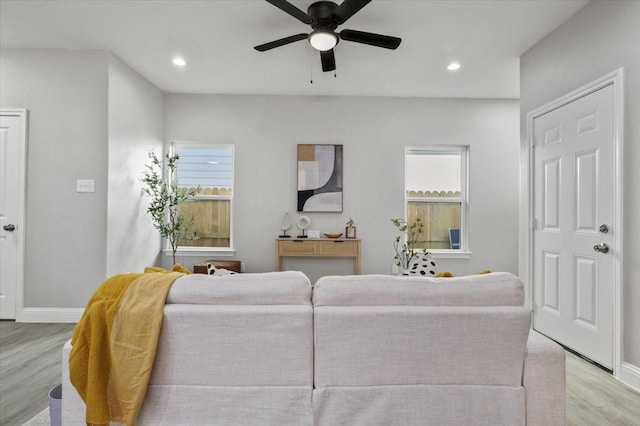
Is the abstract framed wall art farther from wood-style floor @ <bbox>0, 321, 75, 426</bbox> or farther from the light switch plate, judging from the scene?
wood-style floor @ <bbox>0, 321, 75, 426</bbox>

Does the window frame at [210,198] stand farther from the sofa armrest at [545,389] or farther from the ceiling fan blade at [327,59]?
the sofa armrest at [545,389]

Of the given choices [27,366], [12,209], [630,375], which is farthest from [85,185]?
[630,375]

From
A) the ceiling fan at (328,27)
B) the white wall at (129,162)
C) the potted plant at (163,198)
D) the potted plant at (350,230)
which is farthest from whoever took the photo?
the potted plant at (350,230)

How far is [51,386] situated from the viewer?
2146mm

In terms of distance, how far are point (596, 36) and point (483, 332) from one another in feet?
8.47

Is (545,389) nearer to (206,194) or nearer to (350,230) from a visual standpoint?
(350,230)

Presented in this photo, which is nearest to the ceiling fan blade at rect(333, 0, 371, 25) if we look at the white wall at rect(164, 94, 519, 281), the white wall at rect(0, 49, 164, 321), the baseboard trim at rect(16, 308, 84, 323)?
the white wall at rect(164, 94, 519, 281)

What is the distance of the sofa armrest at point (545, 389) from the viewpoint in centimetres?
133

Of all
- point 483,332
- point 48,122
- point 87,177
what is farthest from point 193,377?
point 48,122

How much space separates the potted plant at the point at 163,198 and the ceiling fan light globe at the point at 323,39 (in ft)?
7.89

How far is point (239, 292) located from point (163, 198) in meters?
3.25

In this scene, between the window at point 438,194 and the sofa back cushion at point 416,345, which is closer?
the sofa back cushion at point 416,345

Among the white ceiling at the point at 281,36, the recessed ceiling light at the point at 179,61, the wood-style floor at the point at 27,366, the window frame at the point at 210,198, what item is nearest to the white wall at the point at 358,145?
the window frame at the point at 210,198

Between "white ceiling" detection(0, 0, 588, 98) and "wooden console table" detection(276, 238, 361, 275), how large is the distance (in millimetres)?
1950
